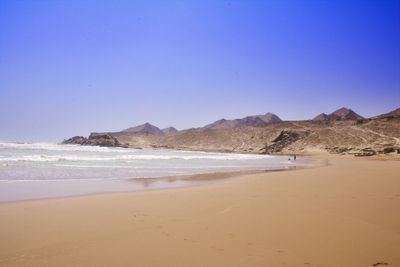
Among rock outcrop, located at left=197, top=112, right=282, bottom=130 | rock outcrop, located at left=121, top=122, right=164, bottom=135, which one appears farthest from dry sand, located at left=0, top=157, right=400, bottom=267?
rock outcrop, located at left=121, top=122, right=164, bottom=135

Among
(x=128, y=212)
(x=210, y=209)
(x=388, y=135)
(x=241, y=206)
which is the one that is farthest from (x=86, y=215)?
(x=388, y=135)

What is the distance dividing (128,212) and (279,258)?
3.33 meters

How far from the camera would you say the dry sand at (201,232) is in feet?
10.4

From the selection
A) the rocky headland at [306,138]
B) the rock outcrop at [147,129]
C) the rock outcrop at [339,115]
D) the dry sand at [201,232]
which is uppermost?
the rock outcrop at [339,115]

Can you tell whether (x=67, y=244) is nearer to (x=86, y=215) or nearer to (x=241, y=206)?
(x=86, y=215)

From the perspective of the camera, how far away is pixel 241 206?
591 centimetres

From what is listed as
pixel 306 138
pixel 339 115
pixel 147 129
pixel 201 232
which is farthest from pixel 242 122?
pixel 201 232

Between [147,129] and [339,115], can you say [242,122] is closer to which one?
[339,115]

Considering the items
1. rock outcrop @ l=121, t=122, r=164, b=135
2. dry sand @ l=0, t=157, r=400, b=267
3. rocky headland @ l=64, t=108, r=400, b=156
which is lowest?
dry sand @ l=0, t=157, r=400, b=267

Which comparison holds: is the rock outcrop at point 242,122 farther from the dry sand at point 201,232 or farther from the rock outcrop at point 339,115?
the dry sand at point 201,232

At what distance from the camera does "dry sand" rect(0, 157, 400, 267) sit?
3.18 metres

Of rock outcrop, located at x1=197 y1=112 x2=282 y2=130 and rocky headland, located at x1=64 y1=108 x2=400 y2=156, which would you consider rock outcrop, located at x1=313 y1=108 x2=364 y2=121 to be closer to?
rock outcrop, located at x1=197 y1=112 x2=282 y2=130

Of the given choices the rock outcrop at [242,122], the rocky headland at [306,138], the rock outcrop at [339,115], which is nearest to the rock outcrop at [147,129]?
the rock outcrop at [242,122]

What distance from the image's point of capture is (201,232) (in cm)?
413
